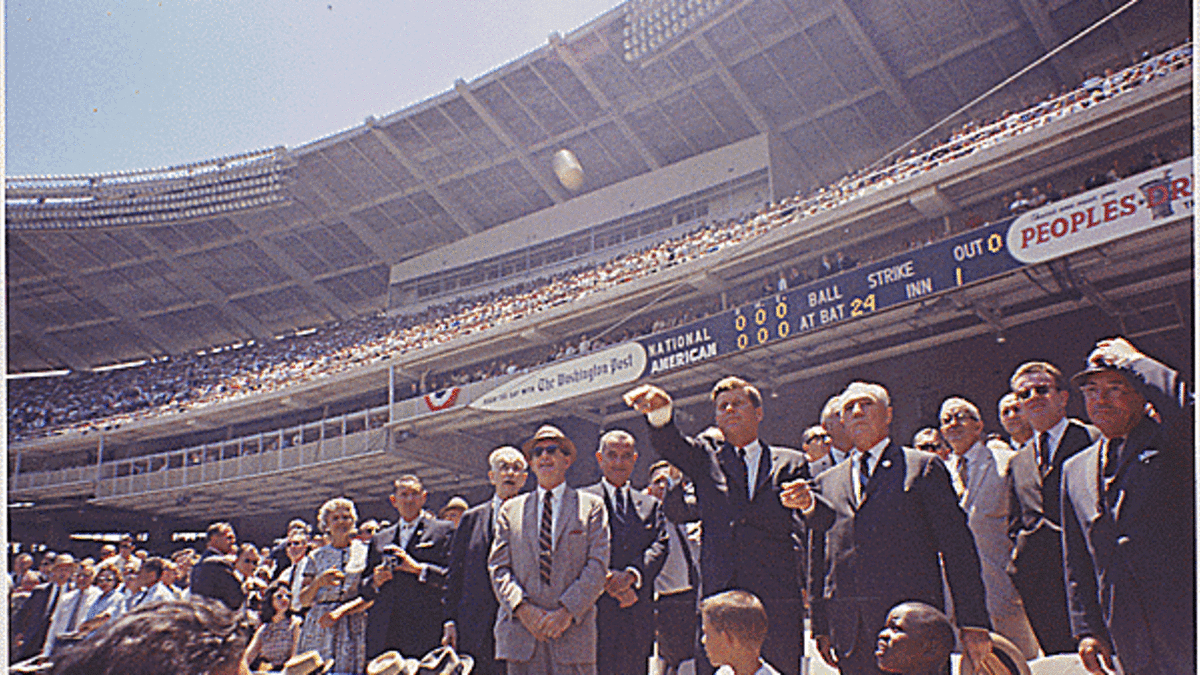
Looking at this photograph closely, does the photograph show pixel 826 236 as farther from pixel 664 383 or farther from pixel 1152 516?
pixel 1152 516

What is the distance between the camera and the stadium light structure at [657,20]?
18.6 m

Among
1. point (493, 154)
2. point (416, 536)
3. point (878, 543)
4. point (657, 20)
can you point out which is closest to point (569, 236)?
point (493, 154)

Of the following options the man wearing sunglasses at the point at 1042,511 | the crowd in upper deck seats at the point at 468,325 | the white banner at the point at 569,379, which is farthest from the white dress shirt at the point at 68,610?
the crowd in upper deck seats at the point at 468,325

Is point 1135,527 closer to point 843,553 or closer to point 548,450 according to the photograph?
point 843,553

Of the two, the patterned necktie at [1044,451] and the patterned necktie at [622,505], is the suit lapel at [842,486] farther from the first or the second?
the patterned necktie at [622,505]

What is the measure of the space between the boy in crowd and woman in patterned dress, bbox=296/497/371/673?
7.88 ft

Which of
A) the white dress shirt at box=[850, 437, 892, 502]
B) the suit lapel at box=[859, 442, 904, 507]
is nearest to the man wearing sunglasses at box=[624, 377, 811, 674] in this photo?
the white dress shirt at box=[850, 437, 892, 502]

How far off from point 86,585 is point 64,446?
19.9 m

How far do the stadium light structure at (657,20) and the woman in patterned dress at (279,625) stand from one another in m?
16.0

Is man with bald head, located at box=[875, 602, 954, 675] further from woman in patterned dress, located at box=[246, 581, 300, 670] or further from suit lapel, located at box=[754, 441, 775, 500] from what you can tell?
woman in patterned dress, located at box=[246, 581, 300, 670]

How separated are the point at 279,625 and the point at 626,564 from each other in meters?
2.20

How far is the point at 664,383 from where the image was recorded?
1556 centimetres

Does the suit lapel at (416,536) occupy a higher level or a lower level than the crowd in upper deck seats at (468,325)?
lower

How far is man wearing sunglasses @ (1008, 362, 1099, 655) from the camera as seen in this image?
11.8 feet
